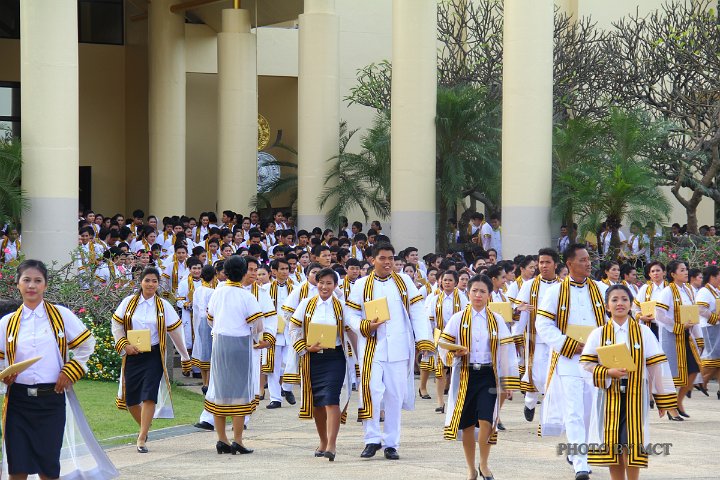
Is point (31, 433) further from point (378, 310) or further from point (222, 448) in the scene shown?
point (378, 310)

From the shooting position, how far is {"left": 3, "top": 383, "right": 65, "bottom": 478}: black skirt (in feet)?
27.2

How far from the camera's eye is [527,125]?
2209 cm

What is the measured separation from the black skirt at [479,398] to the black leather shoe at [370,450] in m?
1.50

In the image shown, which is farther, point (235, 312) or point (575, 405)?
point (235, 312)

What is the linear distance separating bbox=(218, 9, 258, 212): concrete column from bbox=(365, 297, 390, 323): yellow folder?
1865 centimetres

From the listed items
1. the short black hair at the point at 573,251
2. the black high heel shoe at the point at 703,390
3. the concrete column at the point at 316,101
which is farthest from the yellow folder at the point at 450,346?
the concrete column at the point at 316,101

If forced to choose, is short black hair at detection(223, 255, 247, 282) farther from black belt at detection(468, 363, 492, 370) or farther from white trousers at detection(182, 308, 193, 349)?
white trousers at detection(182, 308, 193, 349)

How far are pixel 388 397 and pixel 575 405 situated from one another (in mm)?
1902

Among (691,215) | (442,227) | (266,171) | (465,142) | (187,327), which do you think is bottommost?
(187,327)

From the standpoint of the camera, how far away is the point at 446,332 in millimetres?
10312

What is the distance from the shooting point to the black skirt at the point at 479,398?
32.5 ft

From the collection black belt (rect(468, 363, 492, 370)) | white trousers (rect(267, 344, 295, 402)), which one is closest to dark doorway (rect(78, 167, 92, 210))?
white trousers (rect(267, 344, 295, 402))

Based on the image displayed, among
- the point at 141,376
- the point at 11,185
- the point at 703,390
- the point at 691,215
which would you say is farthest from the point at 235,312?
the point at 691,215

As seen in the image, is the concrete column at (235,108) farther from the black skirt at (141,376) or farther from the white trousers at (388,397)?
the white trousers at (388,397)
